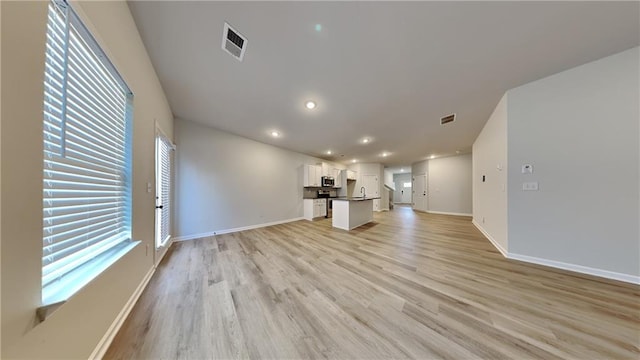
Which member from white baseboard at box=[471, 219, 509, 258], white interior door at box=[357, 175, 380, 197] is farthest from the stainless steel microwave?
white baseboard at box=[471, 219, 509, 258]

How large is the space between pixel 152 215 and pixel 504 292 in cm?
426

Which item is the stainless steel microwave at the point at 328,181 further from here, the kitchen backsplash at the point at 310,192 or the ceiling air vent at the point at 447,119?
the ceiling air vent at the point at 447,119

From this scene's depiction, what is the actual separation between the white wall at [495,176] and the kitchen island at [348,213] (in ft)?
9.26

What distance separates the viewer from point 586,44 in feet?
6.50

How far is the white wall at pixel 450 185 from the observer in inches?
278

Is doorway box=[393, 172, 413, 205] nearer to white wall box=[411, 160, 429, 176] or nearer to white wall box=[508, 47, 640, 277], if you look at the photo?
white wall box=[411, 160, 429, 176]

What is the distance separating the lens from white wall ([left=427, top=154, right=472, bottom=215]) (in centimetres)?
707

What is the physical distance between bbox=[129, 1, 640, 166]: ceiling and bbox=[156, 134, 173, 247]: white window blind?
2.78 feet

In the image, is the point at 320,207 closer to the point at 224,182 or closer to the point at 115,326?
the point at 224,182

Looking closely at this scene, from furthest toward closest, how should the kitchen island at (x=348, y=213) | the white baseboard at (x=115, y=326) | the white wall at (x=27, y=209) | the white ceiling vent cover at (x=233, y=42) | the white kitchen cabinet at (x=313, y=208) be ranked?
1. the white kitchen cabinet at (x=313, y=208)
2. the kitchen island at (x=348, y=213)
3. the white ceiling vent cover at (x=233, y=42)
4. the white baseboard at (x=115, y=326)
5. the white wall at (x=27, y=209)

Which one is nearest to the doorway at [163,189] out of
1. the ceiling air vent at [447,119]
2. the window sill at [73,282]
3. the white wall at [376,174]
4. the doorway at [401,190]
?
the window sill at [73,282]

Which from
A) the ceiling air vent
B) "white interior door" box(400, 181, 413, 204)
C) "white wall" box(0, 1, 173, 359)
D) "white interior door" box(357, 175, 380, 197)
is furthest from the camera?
"white interior door" box(400, 181, 413, 204)

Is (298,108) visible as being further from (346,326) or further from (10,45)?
(346,326)

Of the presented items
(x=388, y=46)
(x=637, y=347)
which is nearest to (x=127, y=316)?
(x=388, y=46)
